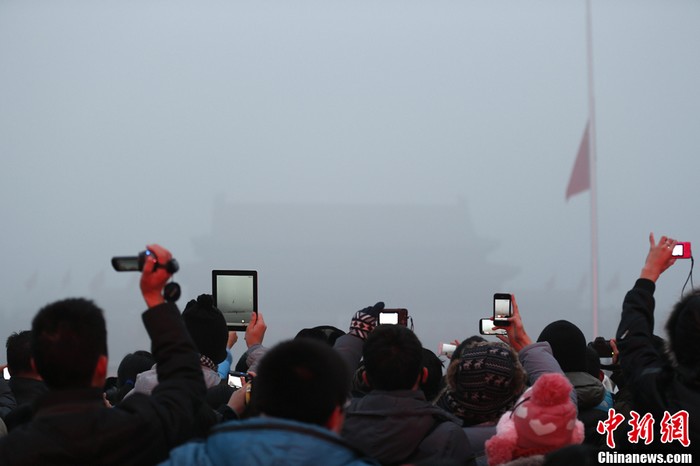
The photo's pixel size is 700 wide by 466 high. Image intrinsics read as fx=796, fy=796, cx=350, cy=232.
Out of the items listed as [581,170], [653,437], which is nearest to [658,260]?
[653,437]

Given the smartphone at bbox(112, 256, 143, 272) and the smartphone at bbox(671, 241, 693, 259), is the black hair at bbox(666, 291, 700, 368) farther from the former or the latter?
the smartphone at bbox(112, 256, 143, 272)

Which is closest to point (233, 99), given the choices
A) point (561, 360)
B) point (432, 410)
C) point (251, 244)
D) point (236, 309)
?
point (251, 244)

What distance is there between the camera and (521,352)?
200cm

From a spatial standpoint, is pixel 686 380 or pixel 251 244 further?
pixel 251 244

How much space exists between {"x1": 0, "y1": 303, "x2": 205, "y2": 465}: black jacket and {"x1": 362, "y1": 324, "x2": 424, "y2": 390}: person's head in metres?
0.42

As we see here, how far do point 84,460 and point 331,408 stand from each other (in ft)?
1.27

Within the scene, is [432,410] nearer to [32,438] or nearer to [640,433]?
[640,433]

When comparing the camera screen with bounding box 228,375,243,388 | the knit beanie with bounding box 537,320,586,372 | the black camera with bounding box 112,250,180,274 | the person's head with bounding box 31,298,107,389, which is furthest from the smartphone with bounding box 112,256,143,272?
the knit beanie with bounding box 537,320,586,372

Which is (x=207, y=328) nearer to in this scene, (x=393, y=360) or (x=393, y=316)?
(x=393, y=316)

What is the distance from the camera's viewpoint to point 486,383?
1769 mm

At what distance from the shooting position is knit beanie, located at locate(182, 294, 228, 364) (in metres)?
2.23

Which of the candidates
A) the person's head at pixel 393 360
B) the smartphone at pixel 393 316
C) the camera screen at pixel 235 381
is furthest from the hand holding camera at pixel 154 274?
the smartphone at pixel 393 316

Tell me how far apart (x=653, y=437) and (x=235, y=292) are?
191cm

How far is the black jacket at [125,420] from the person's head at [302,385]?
8.3 inches
